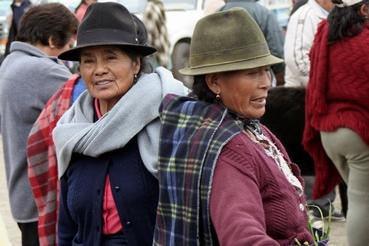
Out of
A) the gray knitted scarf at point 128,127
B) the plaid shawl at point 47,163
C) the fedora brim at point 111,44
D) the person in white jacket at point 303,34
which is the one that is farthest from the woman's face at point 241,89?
the person in white jacket at point 303,34

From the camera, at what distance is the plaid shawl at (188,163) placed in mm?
3000

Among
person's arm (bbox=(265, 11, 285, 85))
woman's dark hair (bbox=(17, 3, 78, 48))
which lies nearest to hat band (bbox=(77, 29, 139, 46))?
woman's dark hair (bbox=(17, 3, 78, 48))

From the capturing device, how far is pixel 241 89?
3.12m

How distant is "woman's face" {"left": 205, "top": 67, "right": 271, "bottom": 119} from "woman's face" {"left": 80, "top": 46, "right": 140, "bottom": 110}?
67 centimetres

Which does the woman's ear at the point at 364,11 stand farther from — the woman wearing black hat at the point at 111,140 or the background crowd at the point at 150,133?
the woman wearing black hat at the point at 111,140

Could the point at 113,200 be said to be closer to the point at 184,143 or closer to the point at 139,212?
the point at 139,212

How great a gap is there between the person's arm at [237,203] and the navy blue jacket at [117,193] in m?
0.65

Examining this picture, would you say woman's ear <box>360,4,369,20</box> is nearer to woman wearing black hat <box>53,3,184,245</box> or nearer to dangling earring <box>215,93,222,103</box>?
woman wearing black hat <box>53,3,184,245</box>

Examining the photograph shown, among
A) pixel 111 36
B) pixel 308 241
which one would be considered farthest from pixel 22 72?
pixel 308 241

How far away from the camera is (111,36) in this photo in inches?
145

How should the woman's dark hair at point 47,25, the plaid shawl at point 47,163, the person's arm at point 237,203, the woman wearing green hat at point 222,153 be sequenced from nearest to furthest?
the person's arm at point 237,203
the woman wearing green hat at point 222,153
the plaid shawl at point 47,163
the woman's dark hair at point 47,25

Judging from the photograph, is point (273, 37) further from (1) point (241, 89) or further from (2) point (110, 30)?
(1) point (241, 89)

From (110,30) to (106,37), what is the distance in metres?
0.05

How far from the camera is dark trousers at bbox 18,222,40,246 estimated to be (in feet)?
17.3
